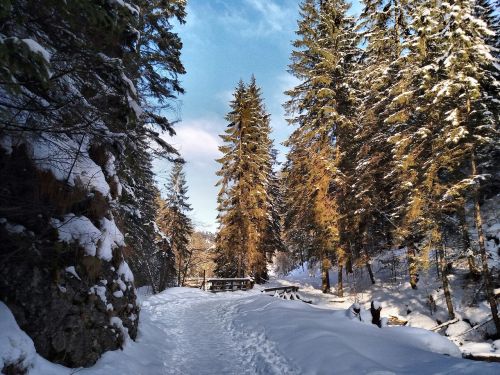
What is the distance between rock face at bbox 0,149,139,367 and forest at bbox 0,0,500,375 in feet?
0.08

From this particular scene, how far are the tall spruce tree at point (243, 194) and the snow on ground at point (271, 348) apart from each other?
471 inches

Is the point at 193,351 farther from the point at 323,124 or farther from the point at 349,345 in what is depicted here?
the point at 323,124

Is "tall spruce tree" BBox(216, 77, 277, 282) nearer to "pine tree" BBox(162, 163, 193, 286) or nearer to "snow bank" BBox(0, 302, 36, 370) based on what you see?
"pine tree" BBox(162, 163, 193, 286)

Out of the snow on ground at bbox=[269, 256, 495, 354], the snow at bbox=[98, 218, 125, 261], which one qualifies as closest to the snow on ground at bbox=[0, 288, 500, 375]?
the snow at bbox=[98, 218, 125, 261]

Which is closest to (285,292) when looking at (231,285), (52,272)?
(231,285)

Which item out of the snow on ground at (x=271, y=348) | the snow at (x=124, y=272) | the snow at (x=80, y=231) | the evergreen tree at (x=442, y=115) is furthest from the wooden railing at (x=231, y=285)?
the snow at (x=80, y=231)

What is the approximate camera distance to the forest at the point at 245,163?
15.8ft

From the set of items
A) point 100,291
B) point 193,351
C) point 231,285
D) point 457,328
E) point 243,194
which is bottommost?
point 193,351

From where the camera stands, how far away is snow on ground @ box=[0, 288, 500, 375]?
5578 mm

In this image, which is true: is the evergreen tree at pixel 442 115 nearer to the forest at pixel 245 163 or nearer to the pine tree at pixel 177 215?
the forest at pixel 245 163

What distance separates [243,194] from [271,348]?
17.0 metres

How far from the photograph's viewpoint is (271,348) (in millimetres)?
8398

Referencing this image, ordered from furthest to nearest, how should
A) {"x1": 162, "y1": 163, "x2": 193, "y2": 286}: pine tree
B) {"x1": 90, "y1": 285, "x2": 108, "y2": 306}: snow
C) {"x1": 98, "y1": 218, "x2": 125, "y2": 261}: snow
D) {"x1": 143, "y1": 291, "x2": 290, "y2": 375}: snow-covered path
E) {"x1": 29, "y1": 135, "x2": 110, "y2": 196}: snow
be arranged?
{"x1": 162, "y1": 163, "x2": 193, "y2": 286}: pine tree → {"x1": 143, "y1": 291, "x2": 290, "y2": 375}: snow-covered path → {"x1": 98, "y1": 218, "x2": 125, "y2": 261}: snow → {"x1": 90, "y1": 285, "x2": 108, "y2": 306}: snow → {"x1": 29, "y1": 135, "x2": 110, "y2": 196}: snow

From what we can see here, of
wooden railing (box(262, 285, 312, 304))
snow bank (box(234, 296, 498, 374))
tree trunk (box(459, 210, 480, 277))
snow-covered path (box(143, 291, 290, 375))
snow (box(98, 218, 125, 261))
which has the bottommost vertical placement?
snow-covered path (box(143, 291, 290, 375))
